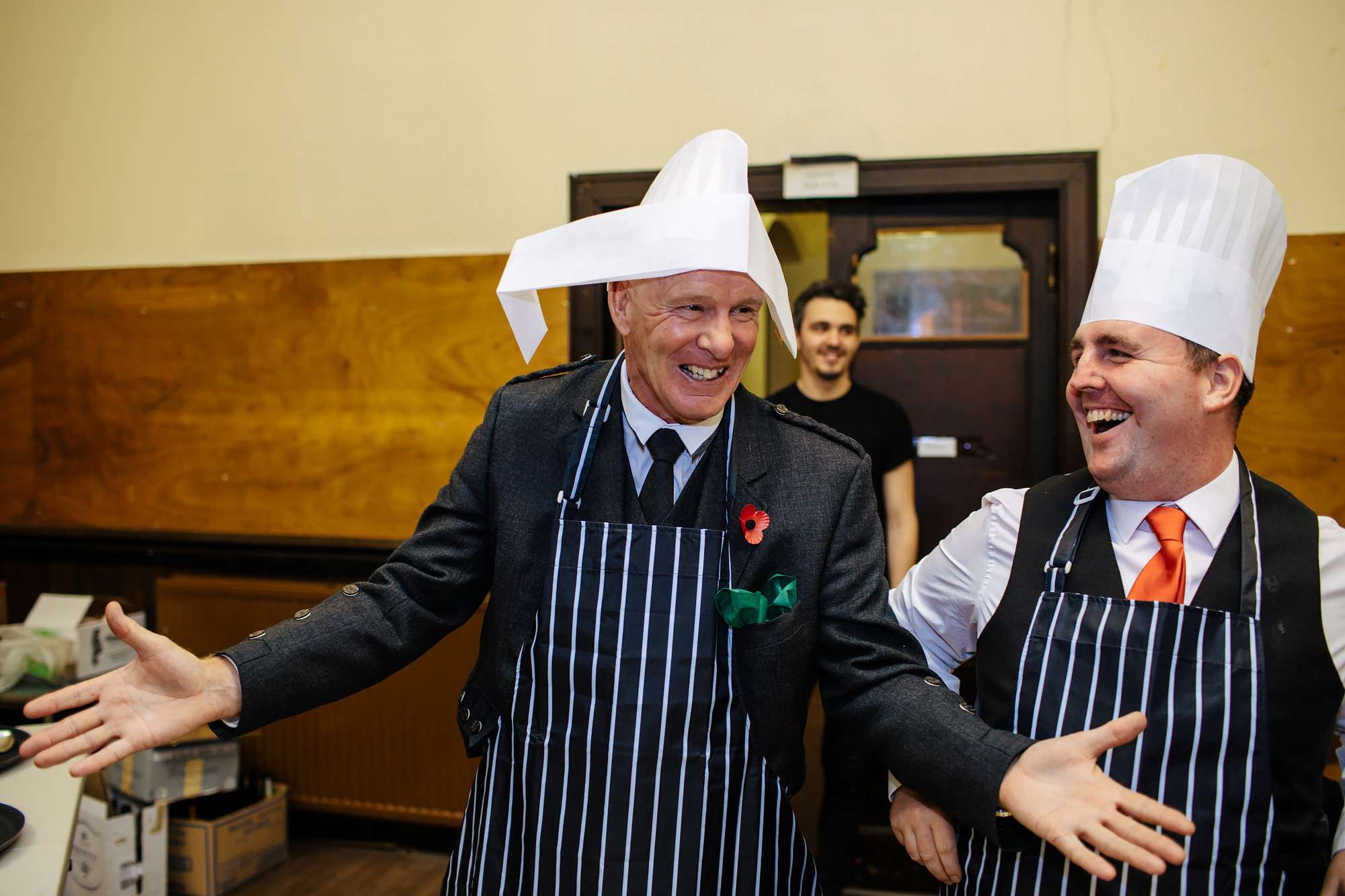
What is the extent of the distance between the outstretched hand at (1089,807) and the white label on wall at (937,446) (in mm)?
2017

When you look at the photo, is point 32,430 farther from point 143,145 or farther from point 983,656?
point 983,656

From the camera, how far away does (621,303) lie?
1363mm

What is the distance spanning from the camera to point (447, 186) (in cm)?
316

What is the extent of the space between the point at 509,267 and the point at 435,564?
1.45 ft

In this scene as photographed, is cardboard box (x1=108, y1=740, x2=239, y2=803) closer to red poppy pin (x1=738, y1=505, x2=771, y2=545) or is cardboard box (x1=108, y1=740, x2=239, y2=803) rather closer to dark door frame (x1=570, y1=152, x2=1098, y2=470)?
dark door frame (x1=570, y1=152, x2=1098, y2=470)

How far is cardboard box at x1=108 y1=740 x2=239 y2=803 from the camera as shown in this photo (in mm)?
2705

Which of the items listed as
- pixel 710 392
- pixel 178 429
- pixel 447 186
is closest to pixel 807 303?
pixel 447 186

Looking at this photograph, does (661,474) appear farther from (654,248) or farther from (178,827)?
(178,827)

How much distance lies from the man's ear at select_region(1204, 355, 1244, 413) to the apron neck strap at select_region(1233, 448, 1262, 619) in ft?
0.35

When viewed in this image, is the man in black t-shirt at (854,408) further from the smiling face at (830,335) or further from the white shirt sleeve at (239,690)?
the white shirt sleeve at (239,690)

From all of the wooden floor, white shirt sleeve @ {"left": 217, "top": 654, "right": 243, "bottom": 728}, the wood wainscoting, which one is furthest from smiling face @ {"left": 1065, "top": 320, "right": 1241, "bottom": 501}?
the wooden floor

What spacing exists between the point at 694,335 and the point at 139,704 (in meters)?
0.85

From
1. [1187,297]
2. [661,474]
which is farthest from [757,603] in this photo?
[1187,297]

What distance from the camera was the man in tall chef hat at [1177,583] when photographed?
1.11 m
